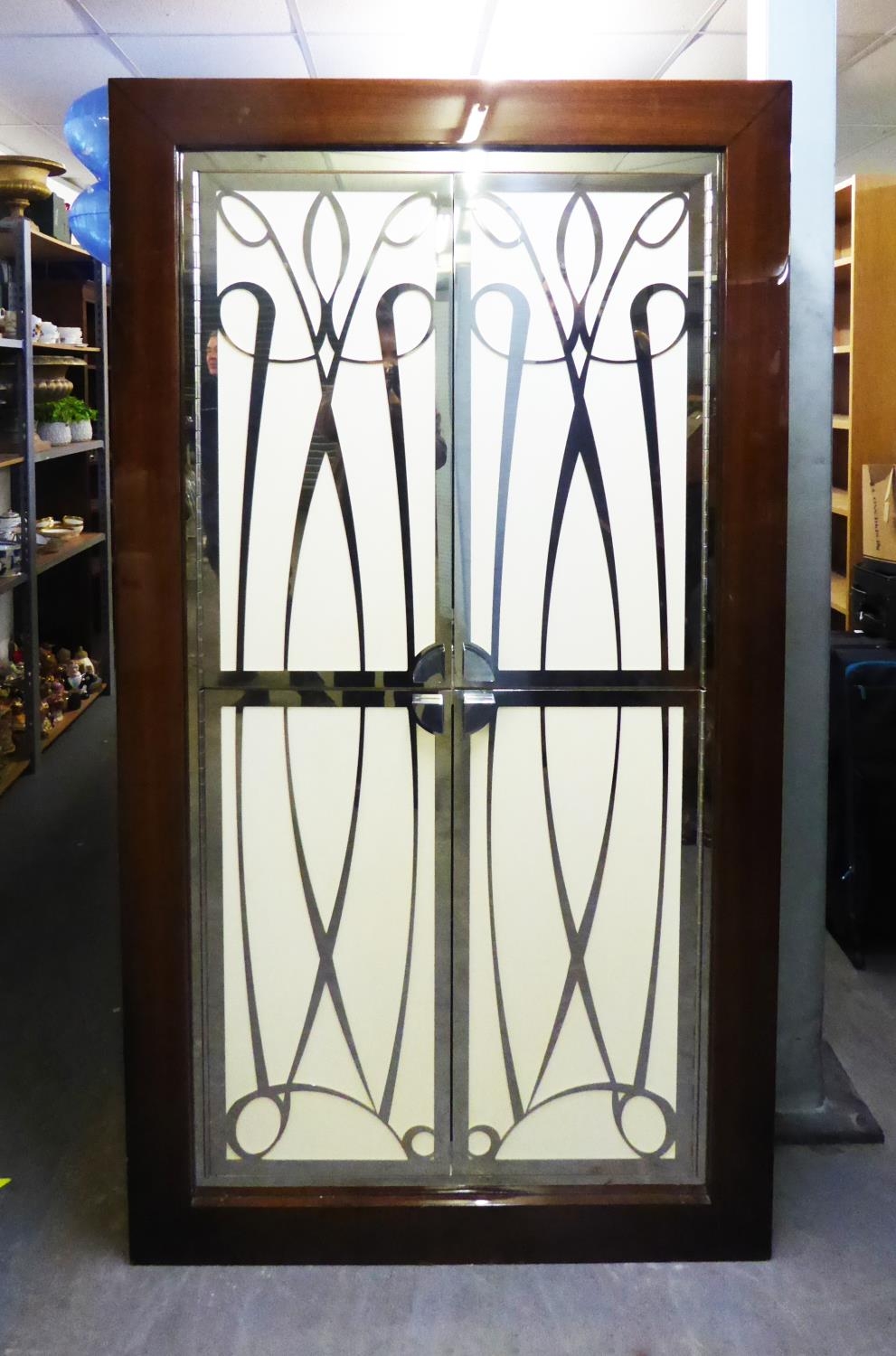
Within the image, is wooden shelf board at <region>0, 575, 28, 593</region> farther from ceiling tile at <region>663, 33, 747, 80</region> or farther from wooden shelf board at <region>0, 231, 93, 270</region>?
ceiling tile at <region>663, 33, 747, 80</region>

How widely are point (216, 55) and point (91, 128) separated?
293 cm

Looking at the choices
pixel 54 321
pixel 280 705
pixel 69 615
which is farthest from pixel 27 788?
pixel 280 705

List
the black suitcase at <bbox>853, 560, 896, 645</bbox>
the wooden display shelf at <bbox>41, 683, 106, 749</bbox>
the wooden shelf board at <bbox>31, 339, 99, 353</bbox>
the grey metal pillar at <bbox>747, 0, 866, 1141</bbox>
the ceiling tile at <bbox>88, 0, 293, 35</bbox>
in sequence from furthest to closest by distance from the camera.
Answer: the wooden display shelf at <bbox>41, 683, 106, 749</bbox> → the wooden shelf board at <bbox>31, 339, 99, 353</bbox> → the ceiling tile at <bbox>88, 0, 293, 35</bbox> → the black suitcase at <bbox>853, 560, 896, 645</bbox> → the grey metal pillar at <bbox>747, 0, 866, 1141</bbox>

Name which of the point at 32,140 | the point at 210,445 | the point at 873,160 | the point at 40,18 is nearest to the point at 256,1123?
the point at 210,445

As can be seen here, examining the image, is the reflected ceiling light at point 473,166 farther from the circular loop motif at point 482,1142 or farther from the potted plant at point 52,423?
the potted plant at point 52,423

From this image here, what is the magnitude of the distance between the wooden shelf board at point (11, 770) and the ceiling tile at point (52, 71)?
3043 millimetres

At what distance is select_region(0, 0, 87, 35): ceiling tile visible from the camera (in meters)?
5.13

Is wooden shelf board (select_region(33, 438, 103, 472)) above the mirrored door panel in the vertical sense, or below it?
above

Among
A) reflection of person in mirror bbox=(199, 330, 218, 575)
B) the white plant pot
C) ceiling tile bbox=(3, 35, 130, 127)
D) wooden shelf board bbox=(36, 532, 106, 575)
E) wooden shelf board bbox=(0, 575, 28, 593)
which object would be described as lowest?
wooden shelf board bbox=(0, 575, 28, 593)

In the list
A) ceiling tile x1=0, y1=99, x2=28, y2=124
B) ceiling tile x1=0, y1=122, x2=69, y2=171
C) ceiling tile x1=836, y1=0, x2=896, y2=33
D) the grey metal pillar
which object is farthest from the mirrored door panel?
ceiling tile x1=0, y1=122, x2=69, y2=171

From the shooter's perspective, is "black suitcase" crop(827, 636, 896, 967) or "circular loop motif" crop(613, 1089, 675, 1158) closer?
"circular loop motif" crop(613, 1089, 675, 1158)

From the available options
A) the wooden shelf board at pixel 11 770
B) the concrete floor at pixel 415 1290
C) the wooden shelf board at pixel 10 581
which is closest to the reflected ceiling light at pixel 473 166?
the concrete floor at pixel 415 1290

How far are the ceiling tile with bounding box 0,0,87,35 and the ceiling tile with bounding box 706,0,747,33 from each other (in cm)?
256

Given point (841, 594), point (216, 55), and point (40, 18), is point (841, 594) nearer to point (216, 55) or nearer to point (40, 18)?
point (216, 55)
